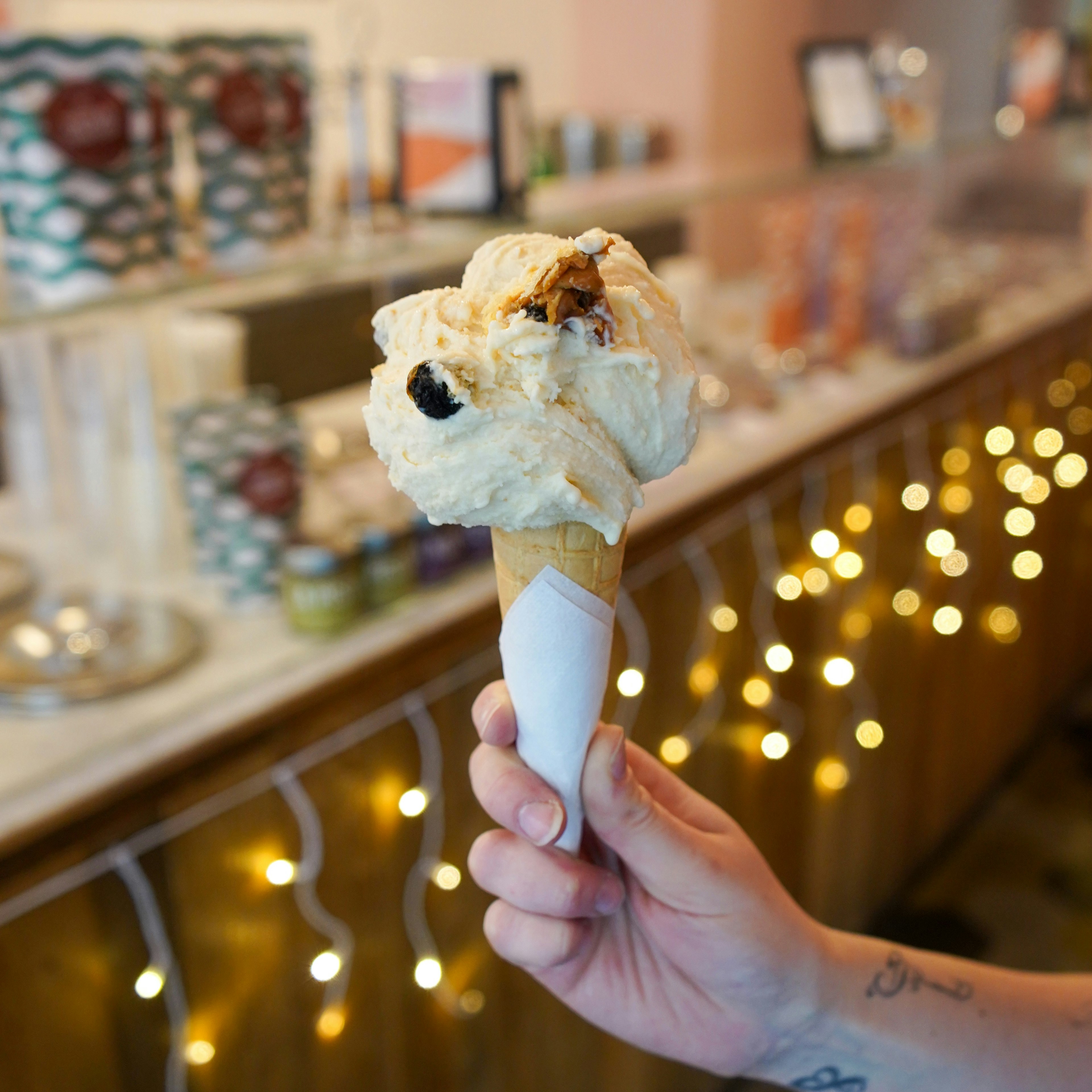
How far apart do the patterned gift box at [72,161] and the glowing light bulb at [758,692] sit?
4.98ft

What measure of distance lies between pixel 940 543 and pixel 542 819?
92.5 inches

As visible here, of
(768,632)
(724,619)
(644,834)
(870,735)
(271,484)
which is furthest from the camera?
(870,735)

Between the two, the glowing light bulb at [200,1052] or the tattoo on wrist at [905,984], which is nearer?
the tattoo on wrist at [905,984]

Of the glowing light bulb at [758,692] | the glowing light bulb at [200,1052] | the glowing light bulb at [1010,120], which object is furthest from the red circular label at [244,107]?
the glowing light bulb at [1010,120]

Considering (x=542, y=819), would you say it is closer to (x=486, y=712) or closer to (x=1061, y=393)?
(x=486, y=712)

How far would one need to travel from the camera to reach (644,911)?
1125 millimetres

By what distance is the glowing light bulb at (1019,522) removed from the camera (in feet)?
11.1

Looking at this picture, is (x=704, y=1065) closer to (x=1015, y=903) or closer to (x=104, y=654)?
(x=104, y=654)

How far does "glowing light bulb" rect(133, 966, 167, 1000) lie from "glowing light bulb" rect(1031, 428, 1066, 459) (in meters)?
2.91

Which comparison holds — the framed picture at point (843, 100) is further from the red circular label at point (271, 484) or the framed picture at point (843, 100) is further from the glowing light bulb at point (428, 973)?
the glowing light bulb at point (428, 973)

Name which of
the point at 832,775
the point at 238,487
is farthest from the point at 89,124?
the point at 832,775

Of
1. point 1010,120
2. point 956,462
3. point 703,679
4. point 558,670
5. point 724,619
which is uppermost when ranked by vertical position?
point 1010,120

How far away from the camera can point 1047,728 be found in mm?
3965

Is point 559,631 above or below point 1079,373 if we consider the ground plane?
above
